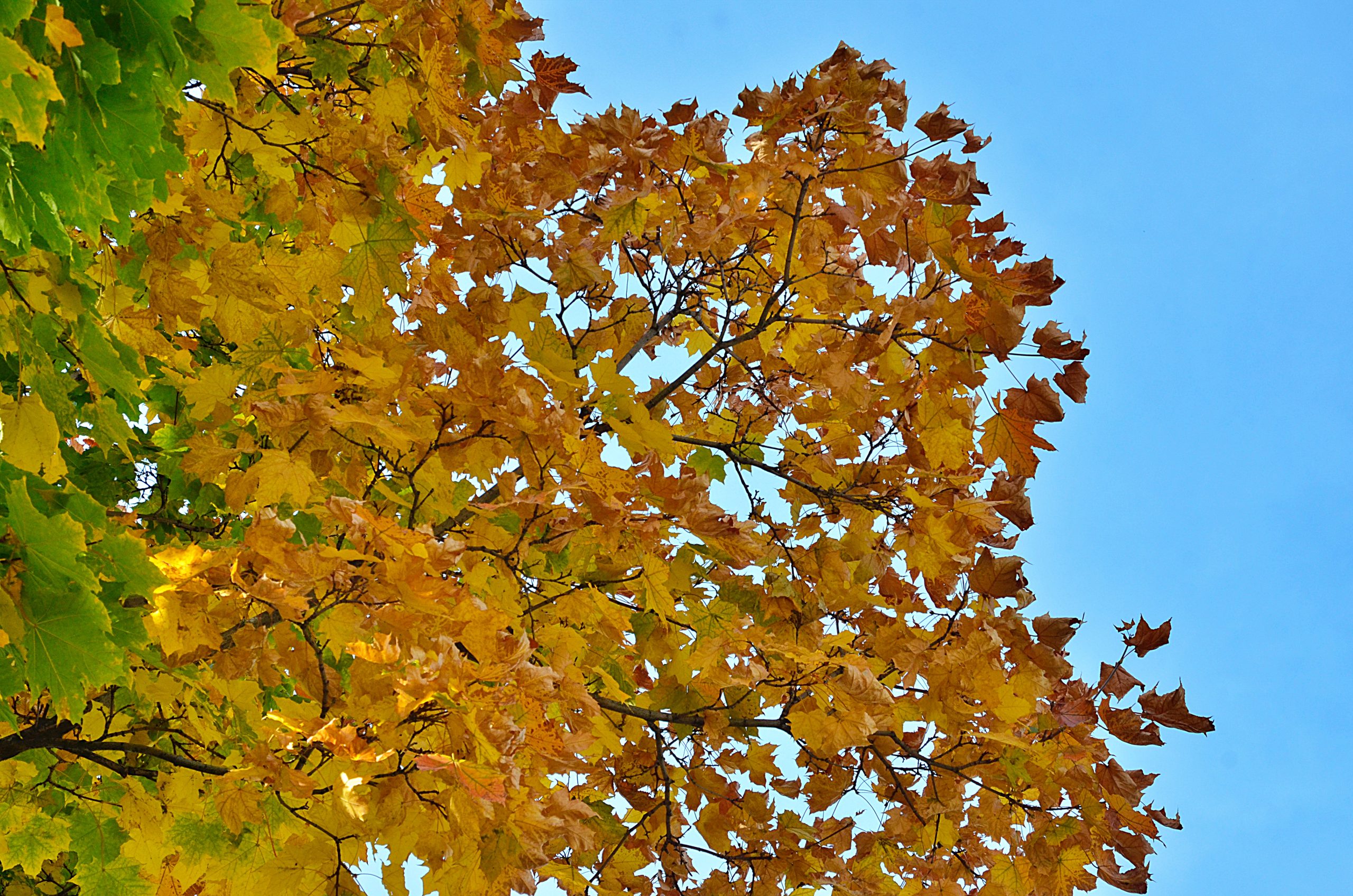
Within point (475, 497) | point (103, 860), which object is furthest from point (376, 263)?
point (103, 860)

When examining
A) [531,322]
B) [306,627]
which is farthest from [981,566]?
[306,627]

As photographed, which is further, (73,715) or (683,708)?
(683,708)

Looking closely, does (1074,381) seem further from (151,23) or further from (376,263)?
(151,23)

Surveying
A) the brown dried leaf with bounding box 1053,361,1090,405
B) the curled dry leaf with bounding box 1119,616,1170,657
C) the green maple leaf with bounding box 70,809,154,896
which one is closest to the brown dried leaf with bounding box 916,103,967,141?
the brown dried leaf with bounding box 1053,361,1090,405

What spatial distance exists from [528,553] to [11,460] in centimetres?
136

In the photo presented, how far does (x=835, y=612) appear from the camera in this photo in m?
3.64

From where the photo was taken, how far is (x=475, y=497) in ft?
11.1

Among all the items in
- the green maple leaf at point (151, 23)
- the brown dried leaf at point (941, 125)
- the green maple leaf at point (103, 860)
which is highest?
the brown dried leaf at point (941, 125)

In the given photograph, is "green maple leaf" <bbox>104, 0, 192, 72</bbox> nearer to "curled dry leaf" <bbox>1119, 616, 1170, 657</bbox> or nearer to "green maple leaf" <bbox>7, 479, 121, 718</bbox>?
"green maple leaf" <bbox>7, 479, 121, 718</bbox>

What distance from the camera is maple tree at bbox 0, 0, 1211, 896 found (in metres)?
2.04

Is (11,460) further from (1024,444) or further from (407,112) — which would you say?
(1024,444)

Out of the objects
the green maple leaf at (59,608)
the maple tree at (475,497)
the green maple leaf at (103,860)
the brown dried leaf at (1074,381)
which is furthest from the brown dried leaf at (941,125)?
the green maple leaf at (103,860)

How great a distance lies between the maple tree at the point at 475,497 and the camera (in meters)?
2.04

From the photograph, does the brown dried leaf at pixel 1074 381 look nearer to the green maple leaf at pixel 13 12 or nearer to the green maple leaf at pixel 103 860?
the green maple leaf at pixel 13 12
